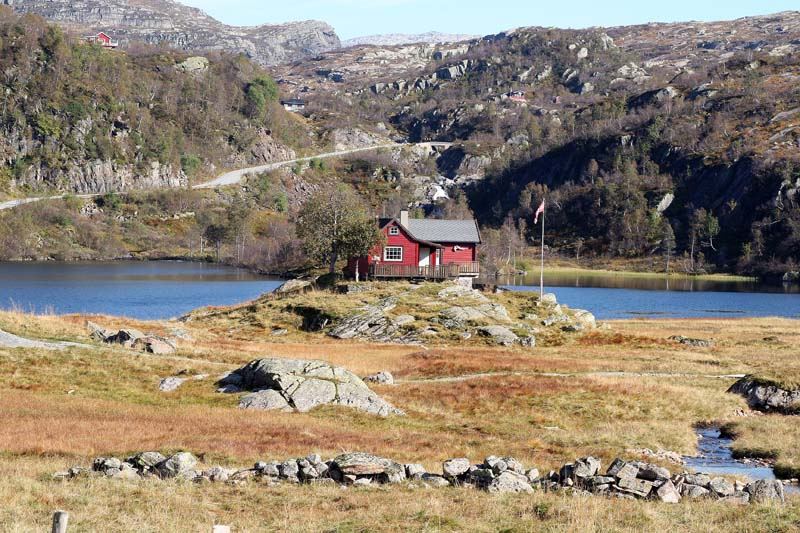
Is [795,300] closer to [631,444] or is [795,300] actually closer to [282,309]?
[282,309]

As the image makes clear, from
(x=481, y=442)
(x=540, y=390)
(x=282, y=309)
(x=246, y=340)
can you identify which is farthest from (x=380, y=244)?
(x=481, y=442)

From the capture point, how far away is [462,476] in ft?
77.5

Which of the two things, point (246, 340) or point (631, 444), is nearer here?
point (631, 444)

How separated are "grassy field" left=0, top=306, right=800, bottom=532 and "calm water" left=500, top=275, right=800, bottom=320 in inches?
1915

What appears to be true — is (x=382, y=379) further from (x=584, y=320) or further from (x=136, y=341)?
(x=584, y=320)

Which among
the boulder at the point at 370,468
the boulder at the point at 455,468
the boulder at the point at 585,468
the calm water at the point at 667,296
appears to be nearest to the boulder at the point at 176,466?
the boulder at the point at 370,468

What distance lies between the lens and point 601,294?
5743 inches

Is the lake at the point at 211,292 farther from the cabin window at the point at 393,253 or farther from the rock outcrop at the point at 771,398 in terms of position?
the rock outcrop at the point at 771,398

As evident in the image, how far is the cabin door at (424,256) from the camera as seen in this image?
9281 cm

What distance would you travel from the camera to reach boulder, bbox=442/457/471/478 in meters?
23.6

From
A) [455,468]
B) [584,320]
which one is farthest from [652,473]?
[584,320]

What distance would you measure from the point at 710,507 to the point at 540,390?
24.4 metres

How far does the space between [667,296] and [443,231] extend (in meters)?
63.3

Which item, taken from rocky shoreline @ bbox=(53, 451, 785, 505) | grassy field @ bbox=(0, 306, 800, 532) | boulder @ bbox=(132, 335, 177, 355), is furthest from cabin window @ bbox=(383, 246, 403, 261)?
rocky shoreline @ bbox=(53, 451, 785, 505)
